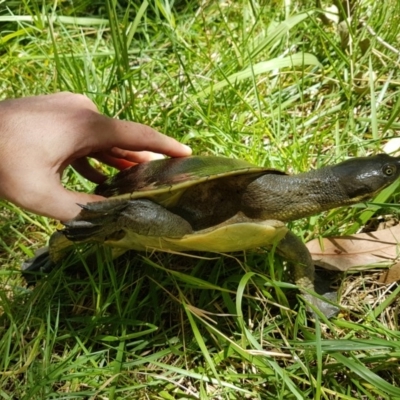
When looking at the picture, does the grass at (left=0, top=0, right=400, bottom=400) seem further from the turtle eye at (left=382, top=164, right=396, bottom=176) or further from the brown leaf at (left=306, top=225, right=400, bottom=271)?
the turtle eye at (left=382, top=164, right=396, bottom=176)

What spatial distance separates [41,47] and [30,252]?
119 cm

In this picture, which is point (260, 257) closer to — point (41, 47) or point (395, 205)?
point (395, 205)

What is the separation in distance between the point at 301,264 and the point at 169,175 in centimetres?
52

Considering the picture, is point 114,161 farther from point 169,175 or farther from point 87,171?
point 169,175

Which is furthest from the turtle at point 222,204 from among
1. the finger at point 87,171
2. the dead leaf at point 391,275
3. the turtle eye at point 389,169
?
the finger at point 87,171

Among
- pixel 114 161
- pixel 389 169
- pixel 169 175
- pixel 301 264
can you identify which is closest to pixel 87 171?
pixel 114 161

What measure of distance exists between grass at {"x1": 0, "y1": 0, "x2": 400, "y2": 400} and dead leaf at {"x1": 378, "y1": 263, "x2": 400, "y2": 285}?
54 mm

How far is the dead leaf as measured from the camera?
6.11 ft

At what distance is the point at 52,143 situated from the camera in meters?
1.65

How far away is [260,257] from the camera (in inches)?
73.6

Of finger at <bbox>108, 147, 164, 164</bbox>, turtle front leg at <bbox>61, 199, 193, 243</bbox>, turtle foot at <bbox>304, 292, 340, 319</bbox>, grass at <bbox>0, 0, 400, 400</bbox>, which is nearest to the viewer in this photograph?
turtle front leg at <bbox>61, 199, 193, 243</bbox>

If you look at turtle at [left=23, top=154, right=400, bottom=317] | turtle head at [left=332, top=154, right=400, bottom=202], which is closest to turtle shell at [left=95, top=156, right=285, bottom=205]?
turtle at [left=23, top=154, right=400, bottom=317]

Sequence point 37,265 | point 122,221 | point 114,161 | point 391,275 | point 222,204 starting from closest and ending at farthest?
point 122,221
point 222,204
point 391,275
point 37,265
point 114,161

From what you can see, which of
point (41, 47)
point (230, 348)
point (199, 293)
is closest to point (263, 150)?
point (199, 293)
